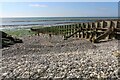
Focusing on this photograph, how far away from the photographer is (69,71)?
10531 millimetres

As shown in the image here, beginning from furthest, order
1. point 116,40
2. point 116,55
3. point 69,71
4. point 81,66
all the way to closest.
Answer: point 116,40 < point 116,55 < point 81,66 < point 69,71

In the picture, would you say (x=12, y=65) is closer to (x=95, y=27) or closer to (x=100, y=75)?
(x=100, y=75)

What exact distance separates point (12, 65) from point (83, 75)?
4.34 meters

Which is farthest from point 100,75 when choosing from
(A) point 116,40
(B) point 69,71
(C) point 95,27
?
(C) point 95,27

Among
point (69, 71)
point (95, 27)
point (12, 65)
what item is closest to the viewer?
point (69, 71)

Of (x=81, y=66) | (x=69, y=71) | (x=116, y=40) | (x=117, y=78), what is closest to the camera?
(x=117, y=78)

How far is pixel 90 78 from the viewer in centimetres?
974

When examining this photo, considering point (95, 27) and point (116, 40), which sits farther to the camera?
point (95, 27)

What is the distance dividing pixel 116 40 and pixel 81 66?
1074cm

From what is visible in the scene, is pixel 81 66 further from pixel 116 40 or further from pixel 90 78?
pixel 116 40

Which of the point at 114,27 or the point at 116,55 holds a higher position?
the point at 114,27

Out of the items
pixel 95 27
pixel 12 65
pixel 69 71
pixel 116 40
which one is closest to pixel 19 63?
pixel 12 65

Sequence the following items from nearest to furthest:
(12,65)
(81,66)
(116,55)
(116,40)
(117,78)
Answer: (117,78), (81,66), (12,65), (116,55), (116,40)

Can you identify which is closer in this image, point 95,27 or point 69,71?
point 69,71
